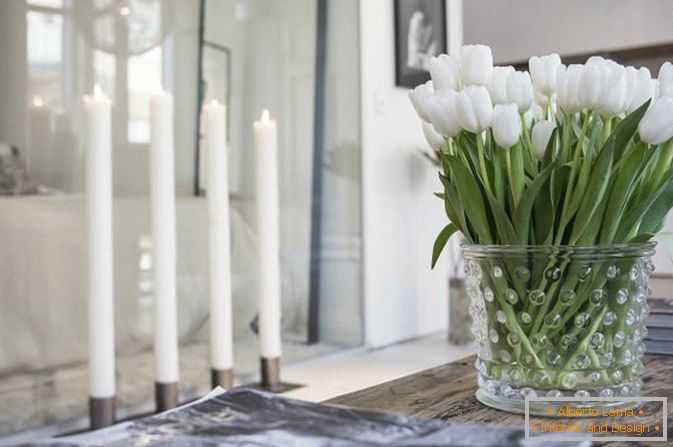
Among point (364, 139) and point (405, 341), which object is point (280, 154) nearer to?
point (364, 139)

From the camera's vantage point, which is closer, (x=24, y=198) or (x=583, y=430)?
(x=583, y=430)

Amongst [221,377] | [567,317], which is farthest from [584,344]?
[221,377]

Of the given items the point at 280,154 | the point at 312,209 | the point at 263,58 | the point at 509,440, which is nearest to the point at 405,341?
the point at 312,209

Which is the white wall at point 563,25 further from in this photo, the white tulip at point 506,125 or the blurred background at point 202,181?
the white tulip at point 506,125

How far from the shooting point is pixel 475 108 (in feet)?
1.89

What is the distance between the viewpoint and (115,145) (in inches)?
68.4

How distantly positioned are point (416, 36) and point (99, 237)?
140cm

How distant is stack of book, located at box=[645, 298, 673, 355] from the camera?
0.80 m

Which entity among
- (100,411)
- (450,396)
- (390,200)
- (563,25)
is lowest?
(100,411)

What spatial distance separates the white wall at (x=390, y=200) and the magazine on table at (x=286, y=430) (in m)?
1.79

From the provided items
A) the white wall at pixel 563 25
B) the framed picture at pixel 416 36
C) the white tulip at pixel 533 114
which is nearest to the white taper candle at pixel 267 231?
the framed picture at pixel 416 36

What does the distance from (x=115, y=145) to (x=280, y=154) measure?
19.6 inches

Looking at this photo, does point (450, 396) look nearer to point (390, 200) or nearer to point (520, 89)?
point (520, 89)

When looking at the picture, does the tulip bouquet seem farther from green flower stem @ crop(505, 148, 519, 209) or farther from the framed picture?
the framed picture
